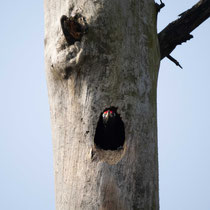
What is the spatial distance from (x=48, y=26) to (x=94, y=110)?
28.9 inches

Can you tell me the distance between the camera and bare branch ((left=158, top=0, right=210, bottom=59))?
309 cm

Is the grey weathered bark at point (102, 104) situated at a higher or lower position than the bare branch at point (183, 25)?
lower

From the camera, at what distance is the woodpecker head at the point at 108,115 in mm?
2387

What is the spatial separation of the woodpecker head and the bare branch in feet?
3.24

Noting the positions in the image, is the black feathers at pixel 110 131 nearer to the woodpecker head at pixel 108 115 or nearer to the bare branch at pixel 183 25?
the woodpecker head at pixel 108 115

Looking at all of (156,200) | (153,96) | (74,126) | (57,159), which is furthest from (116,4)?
(156,200)

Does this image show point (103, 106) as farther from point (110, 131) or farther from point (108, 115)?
point (110, 131)

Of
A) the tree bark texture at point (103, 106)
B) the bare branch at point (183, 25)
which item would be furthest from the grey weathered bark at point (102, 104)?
A: the bare branch at point (183, 25)

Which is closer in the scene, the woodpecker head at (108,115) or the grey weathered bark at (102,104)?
the grey weathered bark at (102,104)

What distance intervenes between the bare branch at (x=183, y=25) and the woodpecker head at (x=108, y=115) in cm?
99

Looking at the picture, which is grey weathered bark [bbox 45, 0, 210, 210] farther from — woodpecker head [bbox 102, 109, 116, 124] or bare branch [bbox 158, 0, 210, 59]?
bare branch [bbox 158, 0, 210, 59]

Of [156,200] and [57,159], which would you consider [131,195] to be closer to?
[156,200]

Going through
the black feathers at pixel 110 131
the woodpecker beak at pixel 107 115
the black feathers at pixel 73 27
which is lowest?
the black feathers at pixel 110 131

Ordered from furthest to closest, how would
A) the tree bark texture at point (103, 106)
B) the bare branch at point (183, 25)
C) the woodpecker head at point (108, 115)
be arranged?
1. the bare branch at point (183, 25)
2. the woodpecker head at point (108, 115)
3. the tree bark texture at point (103, 106)
